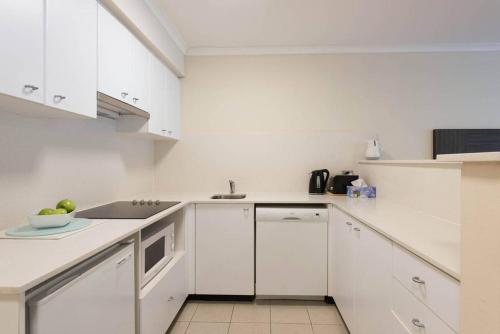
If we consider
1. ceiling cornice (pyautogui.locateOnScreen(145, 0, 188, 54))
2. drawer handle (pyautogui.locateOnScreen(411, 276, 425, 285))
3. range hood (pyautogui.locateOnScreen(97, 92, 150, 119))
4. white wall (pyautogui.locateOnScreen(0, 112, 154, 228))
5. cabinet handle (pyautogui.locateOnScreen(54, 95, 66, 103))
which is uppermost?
ceiling cornice (pyautogui.locateOnScreen(145, 0, 188, 54))

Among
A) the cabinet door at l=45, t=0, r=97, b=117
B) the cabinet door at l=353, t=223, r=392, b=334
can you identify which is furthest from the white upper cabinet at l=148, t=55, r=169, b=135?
the cabinet door at l=353, t=223, r=392, b=334

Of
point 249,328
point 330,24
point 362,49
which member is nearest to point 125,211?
point 249,328

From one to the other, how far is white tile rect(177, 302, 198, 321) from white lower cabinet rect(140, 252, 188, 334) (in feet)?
0.32

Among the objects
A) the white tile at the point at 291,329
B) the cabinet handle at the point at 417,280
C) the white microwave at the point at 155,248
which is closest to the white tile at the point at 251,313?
the white tile at the point at 291,329

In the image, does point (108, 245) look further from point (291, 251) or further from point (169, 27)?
point (169, 27)

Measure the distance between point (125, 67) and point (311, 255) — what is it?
2062mm

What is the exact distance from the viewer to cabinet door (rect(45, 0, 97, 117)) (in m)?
1.12

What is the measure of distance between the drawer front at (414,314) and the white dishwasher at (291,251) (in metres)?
1.06

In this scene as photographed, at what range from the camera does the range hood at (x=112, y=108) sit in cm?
151

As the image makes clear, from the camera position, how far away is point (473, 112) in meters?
2.77

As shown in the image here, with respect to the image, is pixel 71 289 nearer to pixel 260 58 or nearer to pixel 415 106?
pixel 260 58

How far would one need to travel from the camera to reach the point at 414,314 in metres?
0.97

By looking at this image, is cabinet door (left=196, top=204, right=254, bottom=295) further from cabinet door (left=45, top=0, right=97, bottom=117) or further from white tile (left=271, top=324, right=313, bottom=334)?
cabinet door (left=45, top=0, right=97, bottom=117)

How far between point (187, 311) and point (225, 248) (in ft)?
1.97
